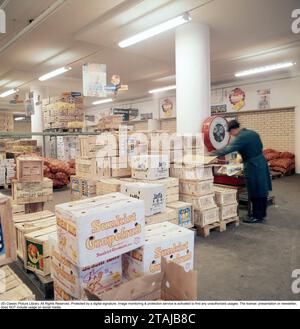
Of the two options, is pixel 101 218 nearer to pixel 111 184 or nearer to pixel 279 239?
pixel 111 184

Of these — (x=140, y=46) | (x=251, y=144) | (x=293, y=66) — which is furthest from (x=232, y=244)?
(x=293, y=66)

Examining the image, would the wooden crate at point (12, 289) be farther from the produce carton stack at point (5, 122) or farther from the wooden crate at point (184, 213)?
the produce carton stack at point (5, 122)

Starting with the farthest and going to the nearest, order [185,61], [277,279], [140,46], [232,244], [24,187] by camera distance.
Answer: [140,46] < [185,61] < [24,187] < [232,244] < [277,279]

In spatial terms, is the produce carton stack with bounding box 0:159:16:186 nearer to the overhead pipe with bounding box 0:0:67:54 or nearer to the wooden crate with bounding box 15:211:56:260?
the overhead pipe with bounding box 0:0:67:54

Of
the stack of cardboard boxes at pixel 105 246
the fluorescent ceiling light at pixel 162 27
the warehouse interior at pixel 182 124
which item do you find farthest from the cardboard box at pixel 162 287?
the fluorescent ceiling light at pixel 162 27

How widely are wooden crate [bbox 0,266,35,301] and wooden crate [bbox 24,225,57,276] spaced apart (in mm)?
645

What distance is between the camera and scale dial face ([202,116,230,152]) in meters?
5.14

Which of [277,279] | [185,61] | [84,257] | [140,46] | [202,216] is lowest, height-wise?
[277,279]

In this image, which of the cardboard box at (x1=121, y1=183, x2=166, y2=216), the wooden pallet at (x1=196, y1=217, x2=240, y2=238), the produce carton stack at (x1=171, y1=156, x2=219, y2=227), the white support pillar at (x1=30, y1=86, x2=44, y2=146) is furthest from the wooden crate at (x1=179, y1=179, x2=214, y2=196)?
the white support pillar at (x1=30, y1=86, x2=44, y2=146)

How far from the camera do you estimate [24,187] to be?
444cm

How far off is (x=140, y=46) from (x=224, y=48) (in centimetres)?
212

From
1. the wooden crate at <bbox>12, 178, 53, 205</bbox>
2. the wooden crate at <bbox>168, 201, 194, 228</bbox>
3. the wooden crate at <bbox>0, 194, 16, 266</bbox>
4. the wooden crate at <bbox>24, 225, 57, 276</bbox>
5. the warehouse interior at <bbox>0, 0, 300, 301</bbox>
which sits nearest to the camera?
the wooden crate at <bbox>0, 194, 16, 266</bbox>

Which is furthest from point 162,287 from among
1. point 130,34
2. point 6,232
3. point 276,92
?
point 276,92

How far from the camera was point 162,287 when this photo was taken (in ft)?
6.44
